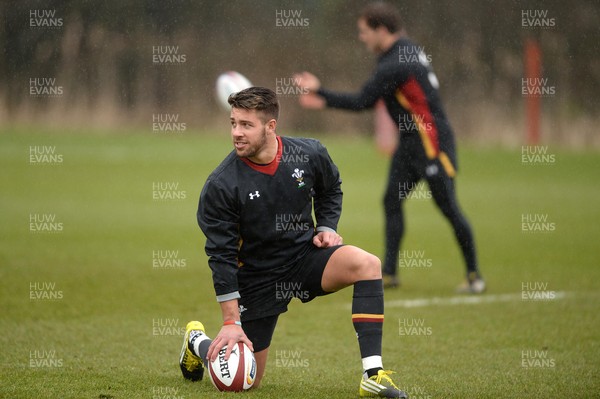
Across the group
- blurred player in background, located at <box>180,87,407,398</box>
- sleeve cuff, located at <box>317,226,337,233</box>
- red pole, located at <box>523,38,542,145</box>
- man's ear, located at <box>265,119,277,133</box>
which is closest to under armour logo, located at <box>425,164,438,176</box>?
blurred player in background, located at <box>180,87,407,398</box>

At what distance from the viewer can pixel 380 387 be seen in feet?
15.2

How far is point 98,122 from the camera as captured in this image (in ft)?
74.2

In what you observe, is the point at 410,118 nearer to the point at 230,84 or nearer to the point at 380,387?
the point at 230,84

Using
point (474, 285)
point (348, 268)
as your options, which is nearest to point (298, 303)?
point (474, 285)

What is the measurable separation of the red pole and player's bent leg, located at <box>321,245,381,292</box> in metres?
16.9

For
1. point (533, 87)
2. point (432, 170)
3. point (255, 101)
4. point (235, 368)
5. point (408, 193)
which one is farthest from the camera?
point (533, 87)

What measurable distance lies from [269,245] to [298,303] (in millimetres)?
2942

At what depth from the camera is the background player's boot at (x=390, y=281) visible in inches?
339

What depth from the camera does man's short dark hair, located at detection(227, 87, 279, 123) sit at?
4.89m

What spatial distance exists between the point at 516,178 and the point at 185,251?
8960mm

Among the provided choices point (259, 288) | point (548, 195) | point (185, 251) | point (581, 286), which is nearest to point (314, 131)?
point (548, 195)


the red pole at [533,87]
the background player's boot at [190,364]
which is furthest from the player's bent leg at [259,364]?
the red pole at [533,87]

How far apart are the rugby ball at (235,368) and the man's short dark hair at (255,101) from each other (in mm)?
Result: 1185

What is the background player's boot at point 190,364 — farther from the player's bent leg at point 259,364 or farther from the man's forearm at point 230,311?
the man's forearm at point 230,311
